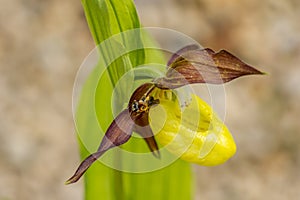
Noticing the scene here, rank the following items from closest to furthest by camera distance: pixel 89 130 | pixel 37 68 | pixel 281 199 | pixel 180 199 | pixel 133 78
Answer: pixel 133 78, pixel 89 130, pixel 180 199, pixel 281 199, pixel 37 68

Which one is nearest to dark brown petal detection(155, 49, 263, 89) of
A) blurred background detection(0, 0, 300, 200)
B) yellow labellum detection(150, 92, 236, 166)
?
yellow labellum detection(150, 92, 236, 166)

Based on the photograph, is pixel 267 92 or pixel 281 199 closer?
pixel 281 199

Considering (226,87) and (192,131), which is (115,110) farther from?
(226,87)

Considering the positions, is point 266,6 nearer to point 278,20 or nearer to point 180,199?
point 278,20

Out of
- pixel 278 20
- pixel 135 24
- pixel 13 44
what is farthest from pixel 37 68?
pixel 135 24

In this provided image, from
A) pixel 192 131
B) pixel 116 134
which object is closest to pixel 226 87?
pixel 192 131

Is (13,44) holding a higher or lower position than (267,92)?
higher

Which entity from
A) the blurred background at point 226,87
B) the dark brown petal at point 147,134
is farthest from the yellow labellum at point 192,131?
the blurred background at point 226,87

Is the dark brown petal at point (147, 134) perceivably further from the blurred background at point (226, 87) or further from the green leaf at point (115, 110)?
the blurred background at point (226, 87)
